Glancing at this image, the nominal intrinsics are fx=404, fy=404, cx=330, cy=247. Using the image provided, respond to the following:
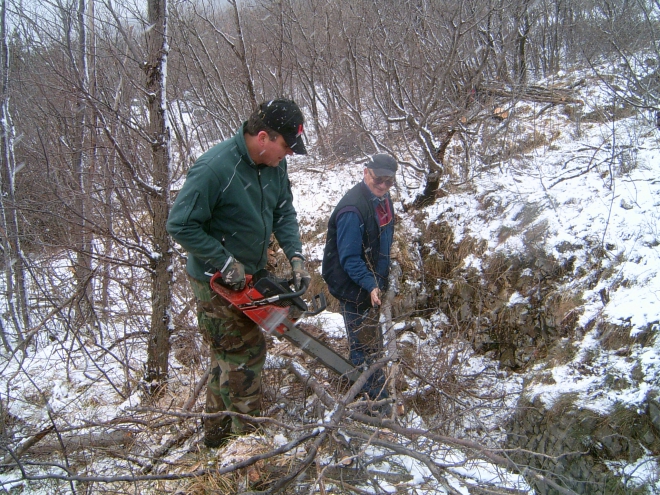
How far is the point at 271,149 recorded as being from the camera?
2268mm

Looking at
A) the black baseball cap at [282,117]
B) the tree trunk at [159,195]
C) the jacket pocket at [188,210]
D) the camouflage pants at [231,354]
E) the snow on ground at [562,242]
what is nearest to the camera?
the jacket pocket at [188,210]

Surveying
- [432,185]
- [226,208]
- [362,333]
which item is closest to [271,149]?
[226,208]

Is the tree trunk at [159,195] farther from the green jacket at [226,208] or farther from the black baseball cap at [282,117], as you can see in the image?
the black baseball cap at [282,117]

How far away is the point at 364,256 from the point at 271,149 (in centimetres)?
129

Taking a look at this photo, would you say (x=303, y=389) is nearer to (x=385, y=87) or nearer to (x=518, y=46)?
(x=385, y=87)

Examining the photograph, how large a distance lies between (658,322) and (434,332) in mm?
2222

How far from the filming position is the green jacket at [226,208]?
2.09 meters

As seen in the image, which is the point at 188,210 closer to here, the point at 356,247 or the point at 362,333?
the point at 356,247

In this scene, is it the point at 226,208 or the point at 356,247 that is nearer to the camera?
the point at 226,208

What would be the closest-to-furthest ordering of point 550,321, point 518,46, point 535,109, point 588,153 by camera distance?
point 550,321, point 588,153, point 535,109, point 518,46

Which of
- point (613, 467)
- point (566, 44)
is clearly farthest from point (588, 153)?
point (566, 44)

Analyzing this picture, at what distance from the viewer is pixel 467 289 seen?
15.8 feet

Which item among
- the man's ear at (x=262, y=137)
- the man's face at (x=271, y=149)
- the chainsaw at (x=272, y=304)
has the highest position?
the man's ear at (x=262, y=137)

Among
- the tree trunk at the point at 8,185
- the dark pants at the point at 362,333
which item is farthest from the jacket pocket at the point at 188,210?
the tree trunk at the point at 8,185
